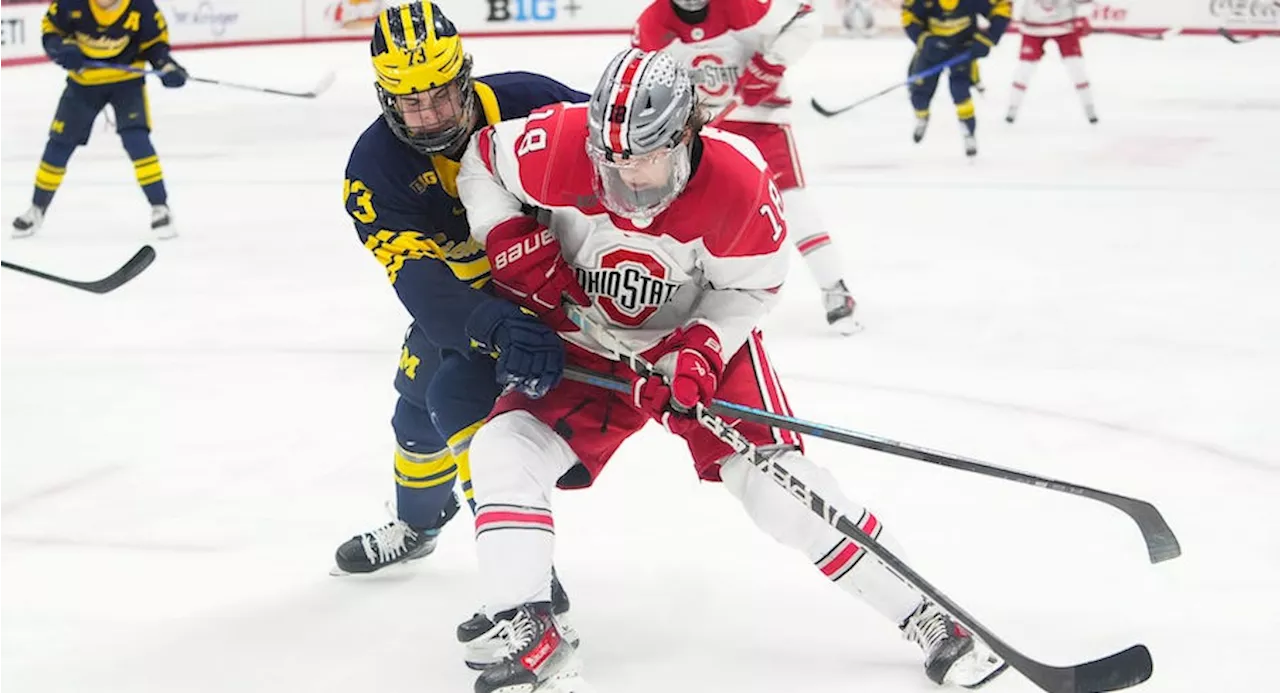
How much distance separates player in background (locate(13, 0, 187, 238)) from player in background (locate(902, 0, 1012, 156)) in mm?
3529

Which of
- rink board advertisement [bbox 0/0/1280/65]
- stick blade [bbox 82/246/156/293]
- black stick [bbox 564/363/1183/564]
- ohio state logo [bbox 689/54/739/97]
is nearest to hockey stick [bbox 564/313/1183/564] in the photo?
black stick [bbox 564/363/1183/564]

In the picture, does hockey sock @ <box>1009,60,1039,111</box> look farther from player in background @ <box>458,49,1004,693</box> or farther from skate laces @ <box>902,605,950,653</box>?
skate laces @ <box>902,605,950,653</box>

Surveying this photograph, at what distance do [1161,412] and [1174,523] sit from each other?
0.67 m

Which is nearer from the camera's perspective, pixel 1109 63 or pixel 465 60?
pixel 465 60

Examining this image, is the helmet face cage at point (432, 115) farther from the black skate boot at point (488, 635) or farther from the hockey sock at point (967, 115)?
the hockey sock at point (967, 115)

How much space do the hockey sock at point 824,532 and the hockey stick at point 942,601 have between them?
2cm

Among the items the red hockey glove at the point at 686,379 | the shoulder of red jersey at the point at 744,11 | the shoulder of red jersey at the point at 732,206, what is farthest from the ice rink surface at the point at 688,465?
the shoulder of red jersey at the point at 744,11

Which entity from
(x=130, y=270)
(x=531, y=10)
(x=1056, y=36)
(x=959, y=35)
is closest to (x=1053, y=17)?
(x=1056, y=36)

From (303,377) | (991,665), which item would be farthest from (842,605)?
(303,377)

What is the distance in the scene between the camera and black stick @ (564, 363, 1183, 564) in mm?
2010

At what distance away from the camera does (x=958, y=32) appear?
7023 millimetres

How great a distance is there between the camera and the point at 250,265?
5.02 m

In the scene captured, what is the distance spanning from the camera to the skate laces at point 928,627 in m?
2.03

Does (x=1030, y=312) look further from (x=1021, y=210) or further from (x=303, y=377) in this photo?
(x=303, y=377)
